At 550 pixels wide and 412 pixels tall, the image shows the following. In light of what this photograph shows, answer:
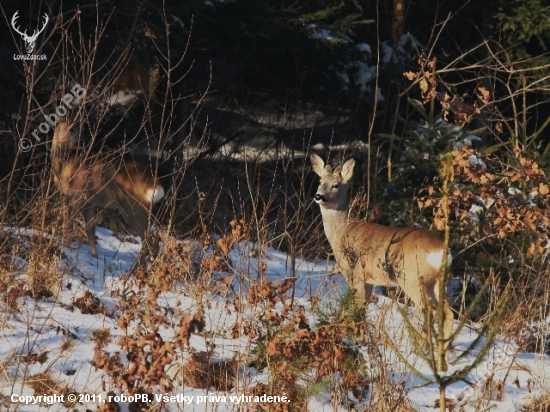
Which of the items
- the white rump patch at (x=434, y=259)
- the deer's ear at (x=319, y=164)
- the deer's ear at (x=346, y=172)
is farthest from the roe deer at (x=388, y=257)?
the deer's ear at (x=319, y=164)

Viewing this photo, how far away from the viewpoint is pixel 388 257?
6812 mm

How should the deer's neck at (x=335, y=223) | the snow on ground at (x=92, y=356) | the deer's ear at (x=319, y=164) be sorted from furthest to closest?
the deer's ear at (x=319, y=164) < the deer's neck at (x=335, y=223) < the snow on ground at (x=92, y=356)

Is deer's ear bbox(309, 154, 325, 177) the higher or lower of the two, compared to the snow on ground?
higher

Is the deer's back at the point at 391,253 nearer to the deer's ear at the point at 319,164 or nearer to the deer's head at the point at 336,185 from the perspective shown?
the deer's head at the point at 336,185

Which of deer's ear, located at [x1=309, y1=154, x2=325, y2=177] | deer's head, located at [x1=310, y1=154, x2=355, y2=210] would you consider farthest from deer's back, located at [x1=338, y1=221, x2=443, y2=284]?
deer's ear, located at [x1=309, y1=154, x2=325, y2=177]

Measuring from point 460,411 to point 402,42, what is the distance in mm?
8588

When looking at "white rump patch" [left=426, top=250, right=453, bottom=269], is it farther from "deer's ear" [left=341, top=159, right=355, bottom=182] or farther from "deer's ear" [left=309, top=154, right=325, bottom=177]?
"deer's ear" [left=309, top=154, right=325, bottom=177]

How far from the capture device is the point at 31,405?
4277mm

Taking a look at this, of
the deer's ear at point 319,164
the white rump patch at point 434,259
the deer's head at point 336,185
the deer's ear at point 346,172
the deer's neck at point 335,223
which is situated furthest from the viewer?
the deer's ear at point 319,164

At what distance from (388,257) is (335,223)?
100 cm

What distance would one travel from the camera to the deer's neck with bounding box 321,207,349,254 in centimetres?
759

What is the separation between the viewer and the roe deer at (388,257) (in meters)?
6.54

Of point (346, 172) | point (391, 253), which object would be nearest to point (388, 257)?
point (391, 253)

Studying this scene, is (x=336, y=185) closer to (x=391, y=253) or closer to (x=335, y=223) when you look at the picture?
(x=335, y=223)
